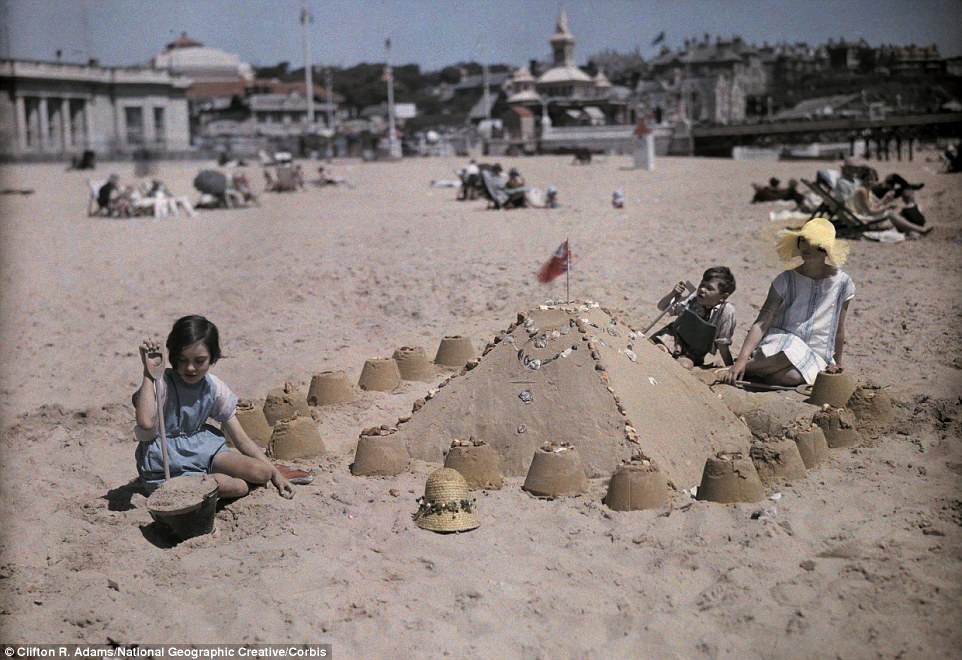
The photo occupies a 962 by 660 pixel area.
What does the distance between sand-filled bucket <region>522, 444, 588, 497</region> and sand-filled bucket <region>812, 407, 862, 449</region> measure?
1405 mm

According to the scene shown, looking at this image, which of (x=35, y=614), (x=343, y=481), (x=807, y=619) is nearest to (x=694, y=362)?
(x=343, y=481)

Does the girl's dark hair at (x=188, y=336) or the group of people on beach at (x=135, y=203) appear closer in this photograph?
the girl's dark hair at (x=188, y=336)

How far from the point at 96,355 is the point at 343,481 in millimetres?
4257

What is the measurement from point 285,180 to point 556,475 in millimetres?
22765

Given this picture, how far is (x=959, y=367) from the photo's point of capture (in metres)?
6.63

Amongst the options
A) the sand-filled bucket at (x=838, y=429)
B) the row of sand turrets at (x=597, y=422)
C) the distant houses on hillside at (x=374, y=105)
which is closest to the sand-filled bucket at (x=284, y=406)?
the row of sand turrets at (x=597, y=422)

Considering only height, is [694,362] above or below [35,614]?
above

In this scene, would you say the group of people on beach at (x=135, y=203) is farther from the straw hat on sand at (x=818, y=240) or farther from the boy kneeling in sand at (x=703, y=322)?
the straw hat on sand at (x=818, y=240)

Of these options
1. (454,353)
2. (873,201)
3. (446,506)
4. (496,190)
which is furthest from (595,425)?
(496,190)

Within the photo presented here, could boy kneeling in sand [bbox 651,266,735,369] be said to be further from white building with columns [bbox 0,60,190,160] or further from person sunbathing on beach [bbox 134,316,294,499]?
white building with columns [bbox 0,60,190,160]

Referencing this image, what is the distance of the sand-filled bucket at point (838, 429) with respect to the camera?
5246 mm

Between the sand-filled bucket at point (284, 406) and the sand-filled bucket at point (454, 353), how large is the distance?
51.8 inches

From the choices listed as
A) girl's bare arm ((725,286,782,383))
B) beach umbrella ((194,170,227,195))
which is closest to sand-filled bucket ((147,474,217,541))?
girl's bare arm ((725,286,782,383))

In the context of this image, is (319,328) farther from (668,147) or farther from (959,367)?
(668,147)
